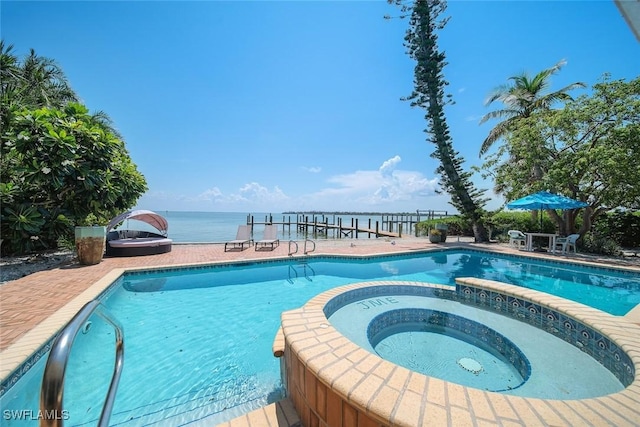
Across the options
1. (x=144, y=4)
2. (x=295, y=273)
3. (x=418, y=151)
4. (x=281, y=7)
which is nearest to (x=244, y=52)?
(x=281, y=7)

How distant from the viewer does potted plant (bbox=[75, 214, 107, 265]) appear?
6105mm

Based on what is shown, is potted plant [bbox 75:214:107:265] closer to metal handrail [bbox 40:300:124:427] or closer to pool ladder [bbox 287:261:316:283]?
pool ladder [bbox 287:261:316:283]

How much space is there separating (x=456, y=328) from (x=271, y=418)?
280 centimetres

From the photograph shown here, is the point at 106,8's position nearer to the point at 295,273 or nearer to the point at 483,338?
the point at 295,273

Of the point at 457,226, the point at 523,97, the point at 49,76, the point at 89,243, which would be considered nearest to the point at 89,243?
the point at 89,243

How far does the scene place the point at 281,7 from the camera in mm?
7633

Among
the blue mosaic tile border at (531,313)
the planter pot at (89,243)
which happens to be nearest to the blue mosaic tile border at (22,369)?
the blue mosaic tile border at (531,313)

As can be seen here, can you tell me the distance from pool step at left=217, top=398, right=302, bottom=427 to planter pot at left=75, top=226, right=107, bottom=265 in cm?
687

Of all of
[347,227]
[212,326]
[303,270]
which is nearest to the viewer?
[212,326]

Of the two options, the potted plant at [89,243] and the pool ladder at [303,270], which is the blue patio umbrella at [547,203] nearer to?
the pool ladder at [303,270]

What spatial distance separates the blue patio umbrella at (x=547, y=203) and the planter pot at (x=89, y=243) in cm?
1312

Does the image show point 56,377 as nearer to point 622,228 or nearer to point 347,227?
point 622,228

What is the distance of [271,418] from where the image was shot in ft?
5.36

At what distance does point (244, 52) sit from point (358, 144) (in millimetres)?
9333
